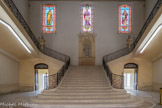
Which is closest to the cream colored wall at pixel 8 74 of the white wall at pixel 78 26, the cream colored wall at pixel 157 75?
the white wall at pixel 78 26

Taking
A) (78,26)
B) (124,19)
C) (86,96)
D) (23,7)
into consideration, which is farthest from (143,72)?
(23,7)

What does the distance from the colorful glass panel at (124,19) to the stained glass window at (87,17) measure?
2.60m

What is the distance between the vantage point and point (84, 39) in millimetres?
16188

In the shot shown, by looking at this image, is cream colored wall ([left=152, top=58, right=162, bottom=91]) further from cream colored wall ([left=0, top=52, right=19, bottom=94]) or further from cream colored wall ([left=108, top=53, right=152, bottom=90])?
cream colored wall ([left=0, top=52, right=19, bottom=94])

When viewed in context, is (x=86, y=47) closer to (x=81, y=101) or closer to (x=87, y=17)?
(x=87, y=17)

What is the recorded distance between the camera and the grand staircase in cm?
813

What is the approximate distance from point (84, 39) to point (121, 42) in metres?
3.26

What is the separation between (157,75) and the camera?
44.1 feet

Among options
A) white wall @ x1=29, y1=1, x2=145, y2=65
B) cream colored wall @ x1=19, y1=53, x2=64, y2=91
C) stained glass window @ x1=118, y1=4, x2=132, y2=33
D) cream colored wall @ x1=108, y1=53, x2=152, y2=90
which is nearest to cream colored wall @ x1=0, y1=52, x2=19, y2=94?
cream colored wall @ x1=19, y1=53, x2=64, y2=91

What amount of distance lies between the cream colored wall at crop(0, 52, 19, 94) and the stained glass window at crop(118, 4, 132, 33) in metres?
9.36

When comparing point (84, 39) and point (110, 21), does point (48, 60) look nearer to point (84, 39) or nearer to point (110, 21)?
point (84, 39)

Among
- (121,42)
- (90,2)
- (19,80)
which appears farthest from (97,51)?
(19,80)

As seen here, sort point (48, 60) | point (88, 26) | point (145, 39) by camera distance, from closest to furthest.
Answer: point (145, 39)
point (48, 60)
point (88, 26)

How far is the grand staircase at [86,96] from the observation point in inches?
320
